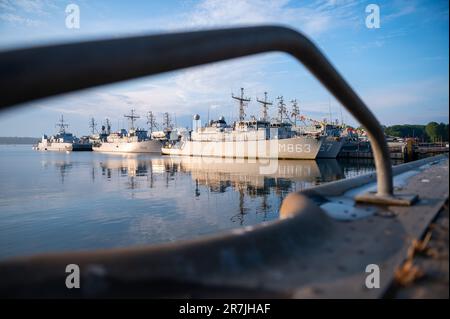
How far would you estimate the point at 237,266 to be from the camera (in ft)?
7.47

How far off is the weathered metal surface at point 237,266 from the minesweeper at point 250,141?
154 feet

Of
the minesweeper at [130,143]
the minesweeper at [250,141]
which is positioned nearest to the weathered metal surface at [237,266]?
the minesweeper at [250,141]

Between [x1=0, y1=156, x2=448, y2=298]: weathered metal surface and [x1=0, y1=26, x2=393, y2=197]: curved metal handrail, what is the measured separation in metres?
1.25

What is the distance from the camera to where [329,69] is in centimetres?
338

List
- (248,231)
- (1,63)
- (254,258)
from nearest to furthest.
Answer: (1,63)
(254,258)
(248,231)

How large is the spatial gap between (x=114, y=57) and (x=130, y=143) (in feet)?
325

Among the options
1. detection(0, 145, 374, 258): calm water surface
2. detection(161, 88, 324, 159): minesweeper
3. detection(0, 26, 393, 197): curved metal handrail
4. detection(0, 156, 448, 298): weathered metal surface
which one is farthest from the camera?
detection(161, 88, 324, 159): minesweeper

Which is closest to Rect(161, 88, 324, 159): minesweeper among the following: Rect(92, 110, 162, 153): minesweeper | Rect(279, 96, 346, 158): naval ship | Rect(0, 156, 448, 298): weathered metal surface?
Rect(279, 96, 346, 158): naval ship

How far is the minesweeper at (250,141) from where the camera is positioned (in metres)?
49.0

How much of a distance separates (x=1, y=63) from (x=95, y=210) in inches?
551

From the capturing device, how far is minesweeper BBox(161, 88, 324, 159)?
4897 centimetres

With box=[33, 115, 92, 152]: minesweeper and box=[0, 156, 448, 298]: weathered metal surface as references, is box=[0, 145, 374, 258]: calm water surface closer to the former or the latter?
box=[0, 156, 448, 298]: weathered metal surface
